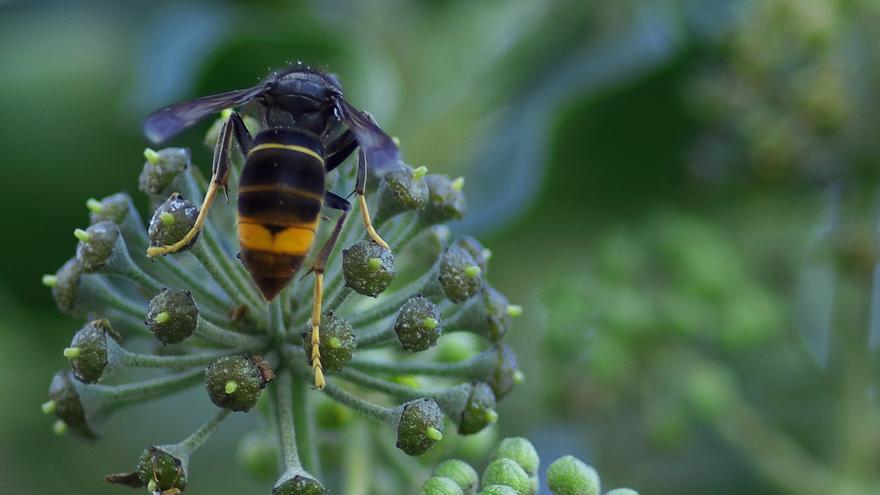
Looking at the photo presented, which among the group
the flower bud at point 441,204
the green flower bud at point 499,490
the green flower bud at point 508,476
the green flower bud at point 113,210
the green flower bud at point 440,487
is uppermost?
the flower bud at point 441,204

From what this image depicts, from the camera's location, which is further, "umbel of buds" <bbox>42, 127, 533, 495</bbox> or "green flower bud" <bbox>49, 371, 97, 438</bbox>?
"green flower bud" <bbox>49, 371, 97, 438</bbox>

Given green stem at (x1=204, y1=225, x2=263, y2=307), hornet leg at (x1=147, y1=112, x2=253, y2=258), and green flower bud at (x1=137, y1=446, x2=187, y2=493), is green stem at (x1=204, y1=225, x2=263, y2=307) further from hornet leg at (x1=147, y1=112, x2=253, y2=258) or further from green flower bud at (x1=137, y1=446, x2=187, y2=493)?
green flower bud at (x1=137, y1=446, x2=187, y2=493)

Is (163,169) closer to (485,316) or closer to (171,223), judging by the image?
(171,223)

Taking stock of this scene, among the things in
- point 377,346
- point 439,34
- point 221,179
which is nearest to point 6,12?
point 439,34

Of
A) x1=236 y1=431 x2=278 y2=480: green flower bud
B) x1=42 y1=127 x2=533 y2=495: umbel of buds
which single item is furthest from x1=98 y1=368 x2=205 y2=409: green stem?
x1=236 y1=431 x2=278 y2=480: green flower bud

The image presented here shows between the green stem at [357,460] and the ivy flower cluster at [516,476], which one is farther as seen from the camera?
the green stem at [357,460]

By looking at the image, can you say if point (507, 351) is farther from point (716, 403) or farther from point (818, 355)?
point (818, 355)

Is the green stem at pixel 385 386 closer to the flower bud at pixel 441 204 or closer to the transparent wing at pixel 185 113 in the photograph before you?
the flower bud at pixel 441 204

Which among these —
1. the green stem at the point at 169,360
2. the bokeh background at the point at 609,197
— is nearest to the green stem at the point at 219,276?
the green stem at the point at 169,360
